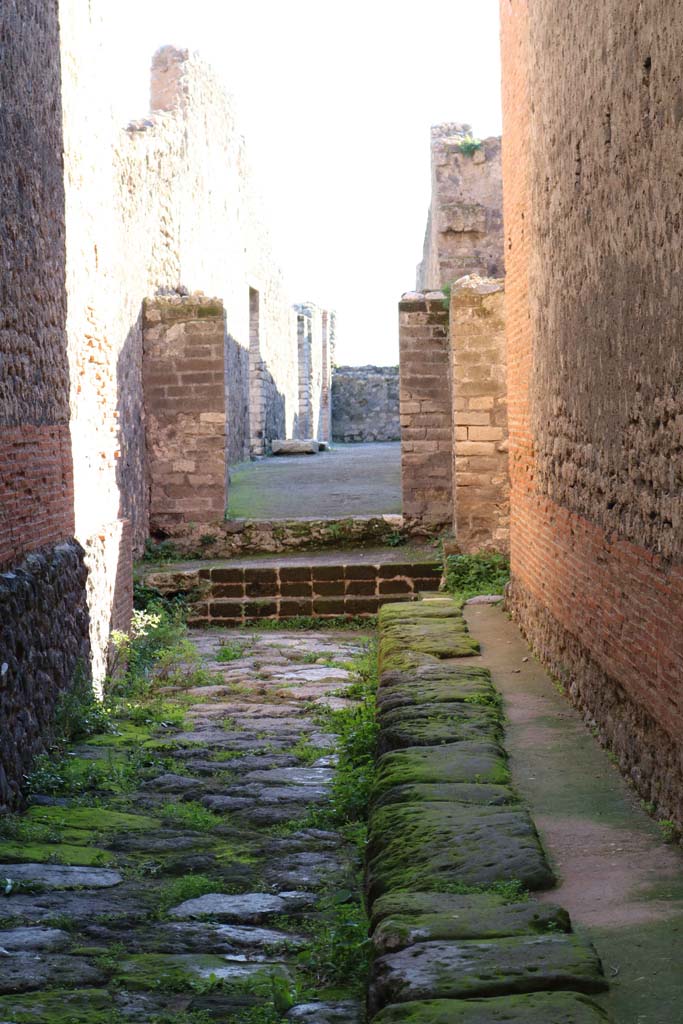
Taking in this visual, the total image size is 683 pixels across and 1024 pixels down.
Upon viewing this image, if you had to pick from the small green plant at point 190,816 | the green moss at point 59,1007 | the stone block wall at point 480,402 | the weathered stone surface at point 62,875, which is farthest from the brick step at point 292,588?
the green moss at point 59,1007

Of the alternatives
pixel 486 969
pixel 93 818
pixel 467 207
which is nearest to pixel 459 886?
pixel 486 969

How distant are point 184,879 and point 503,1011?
2.29 metres

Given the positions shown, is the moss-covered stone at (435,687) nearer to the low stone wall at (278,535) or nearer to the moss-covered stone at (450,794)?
the moss-covered stone at (450,794)

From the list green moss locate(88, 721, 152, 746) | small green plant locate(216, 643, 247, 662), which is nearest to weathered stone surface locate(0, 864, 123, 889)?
green moss locate(88, 721, 152, 746)

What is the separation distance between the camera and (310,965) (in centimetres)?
381

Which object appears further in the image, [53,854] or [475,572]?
[475,572]

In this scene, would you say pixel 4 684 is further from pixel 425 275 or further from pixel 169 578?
pixel 425 275

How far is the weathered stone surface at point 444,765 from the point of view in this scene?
477 cm

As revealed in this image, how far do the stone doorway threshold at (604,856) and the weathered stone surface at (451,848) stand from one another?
0.14 metres

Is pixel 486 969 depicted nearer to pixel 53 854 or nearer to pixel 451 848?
pixel 451 848

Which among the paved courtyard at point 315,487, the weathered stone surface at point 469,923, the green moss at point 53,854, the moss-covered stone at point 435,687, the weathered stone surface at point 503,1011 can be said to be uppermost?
the paved courtyard at point 315,487

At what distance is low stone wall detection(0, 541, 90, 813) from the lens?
19.9ft

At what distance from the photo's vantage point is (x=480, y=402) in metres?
11.9

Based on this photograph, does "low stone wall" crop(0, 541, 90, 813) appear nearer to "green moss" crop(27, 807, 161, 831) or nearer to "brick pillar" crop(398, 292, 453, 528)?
"green moss" crop(27, 807, 161, 831)
